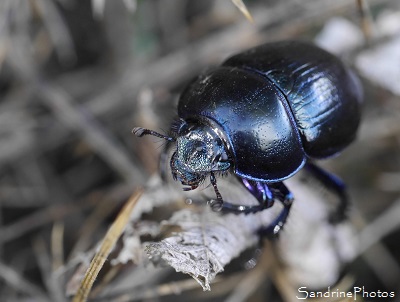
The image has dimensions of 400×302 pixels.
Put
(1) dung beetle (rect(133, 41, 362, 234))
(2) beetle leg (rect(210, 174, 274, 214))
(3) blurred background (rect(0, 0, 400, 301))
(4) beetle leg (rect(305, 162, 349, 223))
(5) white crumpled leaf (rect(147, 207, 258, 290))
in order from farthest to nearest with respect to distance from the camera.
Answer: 1. (3) blurred background (rect(0, 0, 400, 301))
2. (4) beetle leg (rect(305, 162, 349, 223))
3. (2) beetle leg (rect(210, 174, 274, 214))
4. (1) dung beetle (rect(133, 41, 362, 234))
5. (5) white crumpled leaf (rect(147, 207, 258, 290))

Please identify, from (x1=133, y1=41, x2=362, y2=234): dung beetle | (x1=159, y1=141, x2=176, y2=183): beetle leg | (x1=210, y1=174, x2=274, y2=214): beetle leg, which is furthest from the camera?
(x1=159, y1=141, x2=176, y2=183): beetle leg

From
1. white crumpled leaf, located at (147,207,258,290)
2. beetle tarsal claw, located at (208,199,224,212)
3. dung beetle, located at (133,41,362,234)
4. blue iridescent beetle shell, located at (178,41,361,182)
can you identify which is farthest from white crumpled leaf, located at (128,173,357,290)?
blue iridescent beetle shell, located at (178,41,361,182)

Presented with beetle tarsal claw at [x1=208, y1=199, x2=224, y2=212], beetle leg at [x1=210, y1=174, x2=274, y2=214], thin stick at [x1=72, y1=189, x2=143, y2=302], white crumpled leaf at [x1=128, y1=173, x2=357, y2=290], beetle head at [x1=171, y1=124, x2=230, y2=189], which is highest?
beetle head at [x1=171, y1=124, x2=230, y2=189]

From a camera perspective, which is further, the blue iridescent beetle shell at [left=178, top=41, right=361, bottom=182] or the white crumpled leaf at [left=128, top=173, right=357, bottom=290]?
the white crumpled leaf at [left=128, top=173, right=357, bottom=290]

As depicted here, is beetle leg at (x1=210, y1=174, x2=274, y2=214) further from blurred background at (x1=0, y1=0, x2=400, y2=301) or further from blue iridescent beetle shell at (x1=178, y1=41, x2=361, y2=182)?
blurred background at (x1=0, y1=0, x2=400, y2=301)

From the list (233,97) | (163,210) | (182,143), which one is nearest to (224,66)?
(233,97)

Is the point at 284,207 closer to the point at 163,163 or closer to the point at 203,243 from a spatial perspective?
the point at 203,243

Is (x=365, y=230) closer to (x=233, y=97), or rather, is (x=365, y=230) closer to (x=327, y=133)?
(x=327, y=133)

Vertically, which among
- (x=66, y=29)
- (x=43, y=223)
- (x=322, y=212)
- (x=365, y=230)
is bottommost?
(x=365, y=230)
